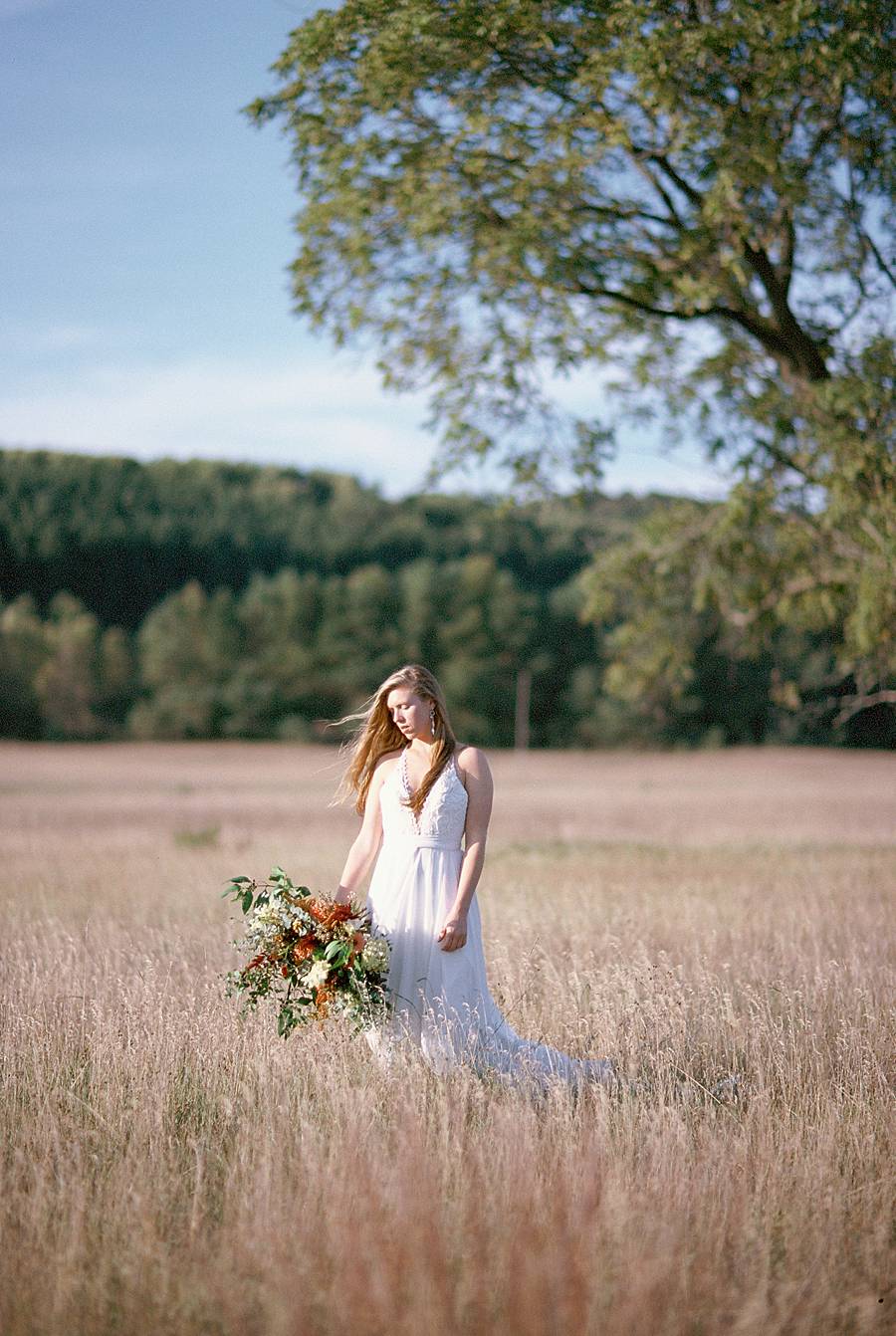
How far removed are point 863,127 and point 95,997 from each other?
1172 centimetres

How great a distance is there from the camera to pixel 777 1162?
4.41 meters

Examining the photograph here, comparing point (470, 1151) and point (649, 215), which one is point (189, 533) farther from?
point (470, 1151)

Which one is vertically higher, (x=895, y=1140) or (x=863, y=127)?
(x=863, y=127)

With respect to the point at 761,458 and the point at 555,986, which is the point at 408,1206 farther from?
the point at 761,458

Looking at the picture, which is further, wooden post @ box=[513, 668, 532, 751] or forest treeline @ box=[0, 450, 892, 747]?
wooden post @ box=[513, 668, 532, 751]

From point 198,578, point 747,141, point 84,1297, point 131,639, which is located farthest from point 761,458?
point 198,578

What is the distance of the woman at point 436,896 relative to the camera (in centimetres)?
550

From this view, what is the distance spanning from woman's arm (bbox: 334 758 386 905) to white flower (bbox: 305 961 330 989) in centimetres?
49

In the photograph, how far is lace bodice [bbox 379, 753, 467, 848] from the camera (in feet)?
18.5

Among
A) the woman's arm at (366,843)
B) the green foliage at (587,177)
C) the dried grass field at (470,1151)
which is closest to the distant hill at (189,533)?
the green foliage at (587,177)

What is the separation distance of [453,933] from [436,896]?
0.26m

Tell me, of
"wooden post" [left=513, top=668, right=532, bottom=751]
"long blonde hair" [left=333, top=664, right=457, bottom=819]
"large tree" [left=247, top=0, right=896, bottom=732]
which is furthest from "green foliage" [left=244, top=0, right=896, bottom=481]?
"wooden post" [left=513, top=668, right=532, bottom=751]

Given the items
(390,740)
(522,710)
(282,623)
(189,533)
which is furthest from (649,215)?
(189,533)

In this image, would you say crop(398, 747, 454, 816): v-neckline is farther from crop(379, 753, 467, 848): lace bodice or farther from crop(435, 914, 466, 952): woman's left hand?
crop(435, 914, 466, 952): woman's left hand
